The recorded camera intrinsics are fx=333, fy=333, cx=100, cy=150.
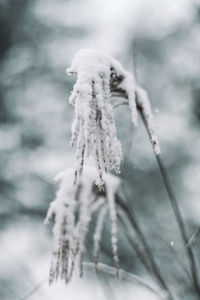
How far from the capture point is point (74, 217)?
3.83 ft

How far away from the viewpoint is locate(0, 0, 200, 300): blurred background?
15.9ft

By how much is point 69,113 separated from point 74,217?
4072 mm

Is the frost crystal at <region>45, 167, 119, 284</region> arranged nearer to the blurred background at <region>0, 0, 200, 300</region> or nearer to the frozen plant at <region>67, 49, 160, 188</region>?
the frozen plant at <region>67, 49, 160, 188</region>

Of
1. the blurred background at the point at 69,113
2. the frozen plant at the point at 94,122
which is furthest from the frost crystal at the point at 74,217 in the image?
the blurred background at the point at 69,113

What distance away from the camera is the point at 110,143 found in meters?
0.78

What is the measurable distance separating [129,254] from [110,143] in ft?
15.9

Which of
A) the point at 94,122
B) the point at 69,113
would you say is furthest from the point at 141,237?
the point at 69,113

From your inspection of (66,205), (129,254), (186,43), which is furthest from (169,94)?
(66,205)

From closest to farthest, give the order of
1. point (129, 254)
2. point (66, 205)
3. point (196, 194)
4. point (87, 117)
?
1. point (87, 117)
2. point (66, 205)
3. point (196, 194)
4. point (129, 254)

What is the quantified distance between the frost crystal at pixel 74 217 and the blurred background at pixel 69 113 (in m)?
3.14

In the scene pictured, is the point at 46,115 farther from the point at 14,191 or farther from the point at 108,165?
the point at 108,165

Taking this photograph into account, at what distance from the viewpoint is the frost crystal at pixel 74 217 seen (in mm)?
1056

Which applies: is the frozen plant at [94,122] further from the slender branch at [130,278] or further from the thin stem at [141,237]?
the slender branch at [130,278]

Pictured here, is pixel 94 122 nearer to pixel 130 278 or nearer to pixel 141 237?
pixel 141 237
